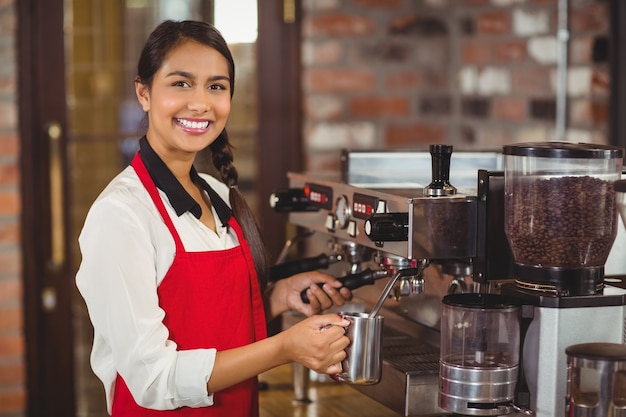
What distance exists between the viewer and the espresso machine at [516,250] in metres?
1.48

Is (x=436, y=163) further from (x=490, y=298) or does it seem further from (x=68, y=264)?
(x=68, y=264)

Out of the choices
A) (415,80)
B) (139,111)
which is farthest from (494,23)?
(139,111)

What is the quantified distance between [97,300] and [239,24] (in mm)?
1870

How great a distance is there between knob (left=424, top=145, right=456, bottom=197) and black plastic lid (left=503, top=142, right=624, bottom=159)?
0.14m

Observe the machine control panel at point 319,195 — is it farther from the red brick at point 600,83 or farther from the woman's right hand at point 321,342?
the red brick at point 600,83

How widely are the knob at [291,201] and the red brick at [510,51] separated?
1.11 m

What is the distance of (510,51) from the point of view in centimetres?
302

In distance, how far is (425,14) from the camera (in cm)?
333

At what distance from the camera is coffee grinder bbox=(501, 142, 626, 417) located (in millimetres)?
1469

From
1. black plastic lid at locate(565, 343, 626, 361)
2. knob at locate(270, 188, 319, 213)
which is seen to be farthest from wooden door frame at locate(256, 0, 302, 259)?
black plastic lid at locate(565, 343, 626, 361)

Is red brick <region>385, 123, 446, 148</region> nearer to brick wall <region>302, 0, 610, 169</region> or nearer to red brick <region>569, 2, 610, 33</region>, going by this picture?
brick wall <region>302, 0, 610, 169</region>

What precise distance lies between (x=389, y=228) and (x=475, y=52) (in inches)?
68.1

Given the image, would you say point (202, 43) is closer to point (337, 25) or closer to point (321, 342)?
point (321, 342)

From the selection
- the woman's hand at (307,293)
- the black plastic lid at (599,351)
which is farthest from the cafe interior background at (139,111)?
the black plastic lid at (599,351)
